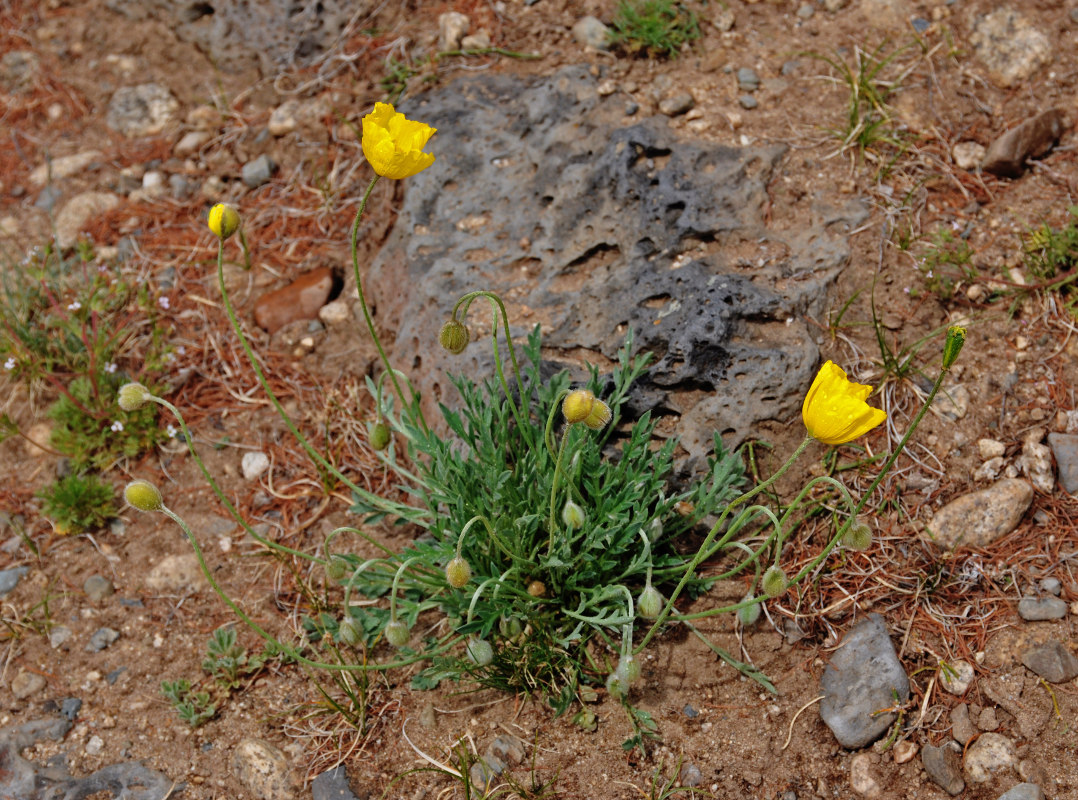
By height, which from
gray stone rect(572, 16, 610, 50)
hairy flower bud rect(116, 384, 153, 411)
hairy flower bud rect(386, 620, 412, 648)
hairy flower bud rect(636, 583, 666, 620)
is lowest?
hairy flower bud rect(386, 620, 412, 648)

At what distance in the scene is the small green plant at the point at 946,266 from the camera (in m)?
3.36

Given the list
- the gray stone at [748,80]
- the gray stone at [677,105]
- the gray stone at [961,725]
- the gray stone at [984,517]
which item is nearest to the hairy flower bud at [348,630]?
the gray stone at [961,725]

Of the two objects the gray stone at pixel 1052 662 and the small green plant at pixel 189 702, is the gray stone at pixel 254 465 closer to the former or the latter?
the small green plant at pixel 189 702

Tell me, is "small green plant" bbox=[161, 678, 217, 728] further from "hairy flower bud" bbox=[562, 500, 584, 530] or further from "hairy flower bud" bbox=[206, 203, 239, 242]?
"hairy flower bud" bbox=[206, 203, 239, 242]

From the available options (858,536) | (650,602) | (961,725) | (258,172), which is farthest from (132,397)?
(961,725)

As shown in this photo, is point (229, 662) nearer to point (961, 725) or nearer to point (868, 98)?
point (961, 725)

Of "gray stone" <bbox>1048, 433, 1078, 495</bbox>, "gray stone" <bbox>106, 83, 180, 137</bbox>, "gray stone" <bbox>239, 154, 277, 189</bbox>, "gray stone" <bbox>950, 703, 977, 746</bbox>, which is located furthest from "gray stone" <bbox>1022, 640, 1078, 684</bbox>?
"gray stone" <bbox>106, 83, 180, 137</bbox>

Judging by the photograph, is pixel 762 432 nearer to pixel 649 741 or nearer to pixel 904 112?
pixel 649 741

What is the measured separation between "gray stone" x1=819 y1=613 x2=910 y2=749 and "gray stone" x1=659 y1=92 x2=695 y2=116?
2.28 meters

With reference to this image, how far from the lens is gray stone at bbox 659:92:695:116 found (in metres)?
3.88

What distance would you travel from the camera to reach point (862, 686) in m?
2.70

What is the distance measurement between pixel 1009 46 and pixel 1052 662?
8.90ft

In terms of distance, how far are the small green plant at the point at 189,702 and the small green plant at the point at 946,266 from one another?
116 inches

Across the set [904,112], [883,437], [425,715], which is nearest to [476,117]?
[904,112]
